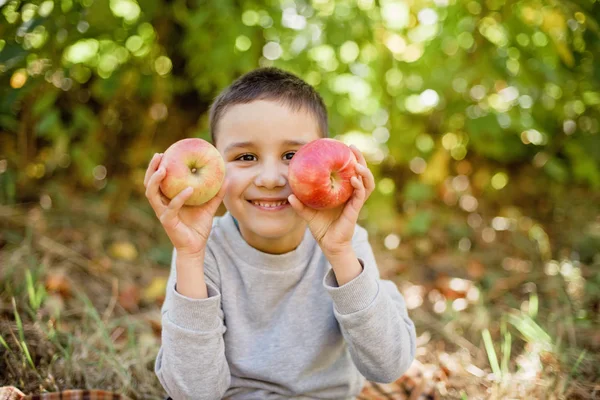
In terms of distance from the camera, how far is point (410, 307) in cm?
282

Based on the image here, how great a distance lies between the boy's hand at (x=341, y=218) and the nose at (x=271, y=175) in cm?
8

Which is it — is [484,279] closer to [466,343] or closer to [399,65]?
[466,343]

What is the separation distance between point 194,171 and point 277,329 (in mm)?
532

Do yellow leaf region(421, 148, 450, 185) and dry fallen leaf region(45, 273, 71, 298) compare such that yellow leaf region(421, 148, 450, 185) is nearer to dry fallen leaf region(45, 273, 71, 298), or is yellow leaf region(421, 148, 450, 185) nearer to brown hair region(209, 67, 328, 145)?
brown hair region(209, 67, 328, 145)

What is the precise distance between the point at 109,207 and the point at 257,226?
7.47 ft

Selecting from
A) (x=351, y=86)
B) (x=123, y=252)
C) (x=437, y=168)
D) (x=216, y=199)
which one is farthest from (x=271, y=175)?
(x=437, y=168)

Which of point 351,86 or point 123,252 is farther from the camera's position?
point 351,86

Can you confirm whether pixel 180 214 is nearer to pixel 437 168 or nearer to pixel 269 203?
pixel 269 203

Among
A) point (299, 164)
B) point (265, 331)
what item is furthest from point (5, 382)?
point (299, 164)

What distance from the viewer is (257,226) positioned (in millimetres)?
1556

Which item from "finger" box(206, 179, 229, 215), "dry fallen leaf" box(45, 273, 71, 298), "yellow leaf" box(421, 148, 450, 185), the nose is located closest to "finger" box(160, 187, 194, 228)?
"finger" box(206, 179, 229, 215)

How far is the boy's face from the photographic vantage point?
1.53 metres

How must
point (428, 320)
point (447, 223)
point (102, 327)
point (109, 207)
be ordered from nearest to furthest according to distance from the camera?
point (102, 327) < point (428, 320) < point (109, 207) < point (447, 223)

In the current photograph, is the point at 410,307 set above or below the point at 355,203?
below
